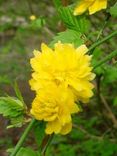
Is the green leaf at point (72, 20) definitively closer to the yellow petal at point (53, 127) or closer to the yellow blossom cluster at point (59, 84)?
the yellow blossom cluster at point (59, 84)

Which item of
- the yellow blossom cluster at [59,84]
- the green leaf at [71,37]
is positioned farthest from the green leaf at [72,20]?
the yellow blossom cluster at [59,84]

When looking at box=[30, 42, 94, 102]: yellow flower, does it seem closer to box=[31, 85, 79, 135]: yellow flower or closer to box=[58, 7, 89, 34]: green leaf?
box=[31, 85, 79, 135]: yellow flower

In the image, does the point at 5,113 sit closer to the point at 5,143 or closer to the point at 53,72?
the point at 53,72

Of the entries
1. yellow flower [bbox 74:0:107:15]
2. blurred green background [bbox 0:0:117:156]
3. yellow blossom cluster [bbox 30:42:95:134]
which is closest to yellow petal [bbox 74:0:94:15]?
yellow flower [bbox 74:0:107:15]

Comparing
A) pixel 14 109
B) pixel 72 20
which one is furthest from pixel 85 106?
pixel 14 109

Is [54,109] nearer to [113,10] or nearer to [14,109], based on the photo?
[14,109]

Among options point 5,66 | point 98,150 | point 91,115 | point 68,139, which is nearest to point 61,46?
point 98,150
